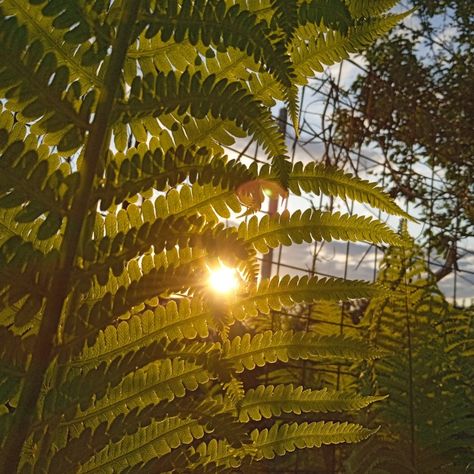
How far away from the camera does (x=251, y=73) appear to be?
882 mm

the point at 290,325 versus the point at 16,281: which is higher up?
the point at 290,325

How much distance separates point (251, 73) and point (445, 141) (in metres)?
6.98

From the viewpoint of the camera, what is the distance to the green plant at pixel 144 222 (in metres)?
0.68

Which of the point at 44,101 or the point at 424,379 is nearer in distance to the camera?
the point at 44,101

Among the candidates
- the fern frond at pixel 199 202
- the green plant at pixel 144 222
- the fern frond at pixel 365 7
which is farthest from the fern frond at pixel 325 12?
the fern frond at pixel 199 202

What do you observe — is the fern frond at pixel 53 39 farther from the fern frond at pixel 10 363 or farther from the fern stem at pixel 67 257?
the fern frond at pixel 10 363

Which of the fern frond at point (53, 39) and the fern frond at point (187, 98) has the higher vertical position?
the fern frond at point (53, 39)

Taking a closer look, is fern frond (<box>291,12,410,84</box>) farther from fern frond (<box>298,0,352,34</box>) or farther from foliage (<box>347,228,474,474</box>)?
foliage (<box>347,228,474,474</box>)

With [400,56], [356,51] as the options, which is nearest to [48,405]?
[356,51]

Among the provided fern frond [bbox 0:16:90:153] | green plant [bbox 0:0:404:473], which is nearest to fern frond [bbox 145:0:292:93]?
green plant [bbox 0:0:404:473]

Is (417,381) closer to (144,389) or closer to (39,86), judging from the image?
(144,389)

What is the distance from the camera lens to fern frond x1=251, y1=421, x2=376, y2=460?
3.07 ft

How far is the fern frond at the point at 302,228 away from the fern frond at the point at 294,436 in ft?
0.89

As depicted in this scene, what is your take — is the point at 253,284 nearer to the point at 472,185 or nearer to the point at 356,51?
the point at 356,51
